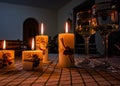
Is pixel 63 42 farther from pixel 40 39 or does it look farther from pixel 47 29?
pixel 47 29

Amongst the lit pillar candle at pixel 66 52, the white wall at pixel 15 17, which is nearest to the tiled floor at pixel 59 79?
the lit pillar candle at pixel 66 52

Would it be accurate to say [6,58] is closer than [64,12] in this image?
Yes

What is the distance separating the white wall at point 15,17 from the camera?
5.80m

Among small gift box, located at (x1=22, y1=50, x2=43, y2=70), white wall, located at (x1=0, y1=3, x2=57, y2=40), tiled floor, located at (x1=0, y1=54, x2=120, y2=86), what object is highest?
white wall, located at (x1=0, y1=3, x2=57, y2=40)

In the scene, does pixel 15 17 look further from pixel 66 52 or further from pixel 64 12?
pixel 66 52

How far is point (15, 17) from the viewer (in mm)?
5953

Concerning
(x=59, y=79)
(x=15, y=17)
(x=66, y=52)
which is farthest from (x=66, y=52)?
(x=15, y=17)

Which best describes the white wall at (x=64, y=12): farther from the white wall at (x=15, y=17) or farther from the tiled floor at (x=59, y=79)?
the tiled floor at (x=59, y=79)

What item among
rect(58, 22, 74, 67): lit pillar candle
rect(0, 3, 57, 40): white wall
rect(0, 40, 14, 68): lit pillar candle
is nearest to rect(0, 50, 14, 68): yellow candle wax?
rect(0, 40, 14, 68): lit pillar candle

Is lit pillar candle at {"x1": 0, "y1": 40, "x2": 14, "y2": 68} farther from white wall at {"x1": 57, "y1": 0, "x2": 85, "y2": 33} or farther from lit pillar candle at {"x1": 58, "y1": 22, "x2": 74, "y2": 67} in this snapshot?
white wall at {"x1": 57, "y1": 0, "x2": 85, "y2": 33}

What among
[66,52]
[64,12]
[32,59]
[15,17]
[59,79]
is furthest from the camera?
[15,17]

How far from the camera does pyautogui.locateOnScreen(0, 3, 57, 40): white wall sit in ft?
19.0

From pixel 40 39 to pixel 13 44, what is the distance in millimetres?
878

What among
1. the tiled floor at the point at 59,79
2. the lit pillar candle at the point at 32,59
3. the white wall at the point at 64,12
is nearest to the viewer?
the tiled floor at the point at 59,79
